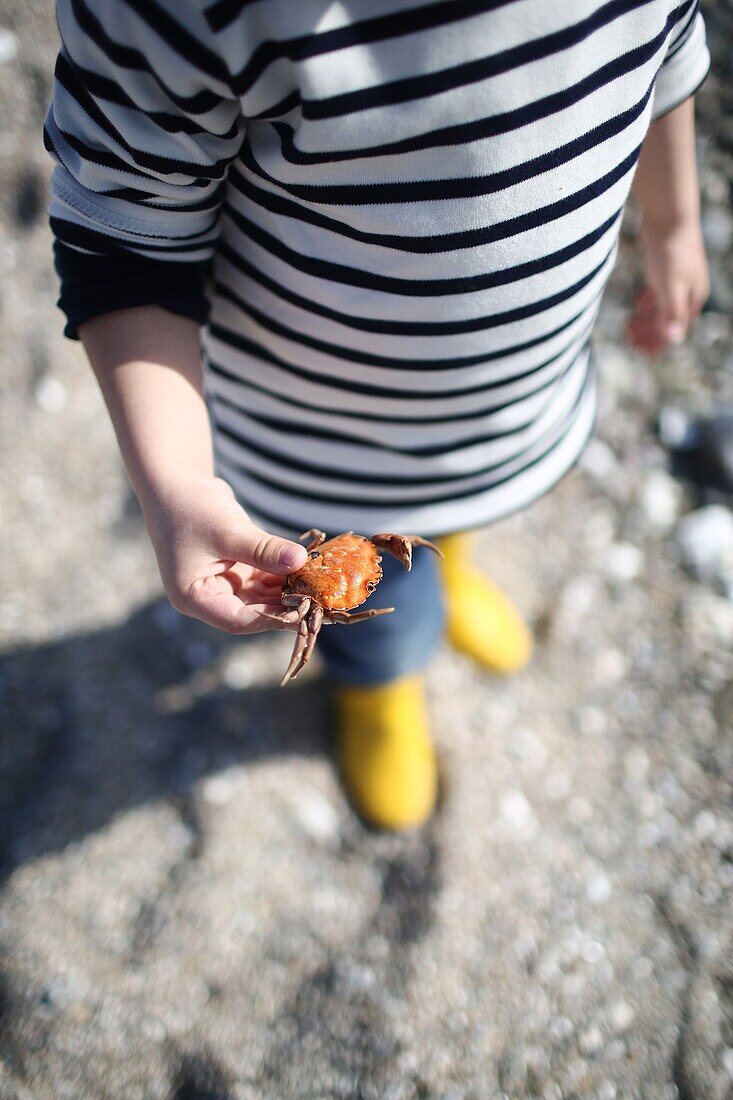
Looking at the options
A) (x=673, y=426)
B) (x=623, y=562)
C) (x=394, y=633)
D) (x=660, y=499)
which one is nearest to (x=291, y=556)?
(x=394, y=633)

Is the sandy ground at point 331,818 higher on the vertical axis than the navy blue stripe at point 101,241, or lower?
lower

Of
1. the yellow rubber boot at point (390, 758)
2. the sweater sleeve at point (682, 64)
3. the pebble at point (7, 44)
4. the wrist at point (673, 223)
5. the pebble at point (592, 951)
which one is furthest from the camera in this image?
the pebble at point (7, 44)

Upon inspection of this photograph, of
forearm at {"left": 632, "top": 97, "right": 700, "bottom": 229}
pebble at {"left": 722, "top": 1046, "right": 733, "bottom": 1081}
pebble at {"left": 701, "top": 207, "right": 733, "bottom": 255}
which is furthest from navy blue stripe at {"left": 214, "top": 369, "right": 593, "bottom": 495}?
pebble at {"left": 701, "top": 207, "right": 733, "bottom": 255}

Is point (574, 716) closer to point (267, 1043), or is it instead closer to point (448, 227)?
point (267, 1043)

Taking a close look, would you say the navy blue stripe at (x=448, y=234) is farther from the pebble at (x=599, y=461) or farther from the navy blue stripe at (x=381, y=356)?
the pebble at (x=599, y=461)

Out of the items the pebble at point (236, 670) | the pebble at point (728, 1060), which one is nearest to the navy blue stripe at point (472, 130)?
the pebble at point (236, 670)

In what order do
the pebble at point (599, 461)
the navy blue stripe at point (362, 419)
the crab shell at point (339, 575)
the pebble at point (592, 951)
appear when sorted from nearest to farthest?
the crab shell at point (339, 575), the navy blue stripe at point (362, 419), the pebble at point (592, 951), the pebble at point (599, 461)

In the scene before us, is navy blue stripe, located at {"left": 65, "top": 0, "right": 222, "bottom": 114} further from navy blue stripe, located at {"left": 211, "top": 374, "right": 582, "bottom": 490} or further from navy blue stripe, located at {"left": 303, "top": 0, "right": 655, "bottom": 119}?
navy blue stripe, located at {"left": 211, "top": 374, "right": 582, "bottom": 490}
